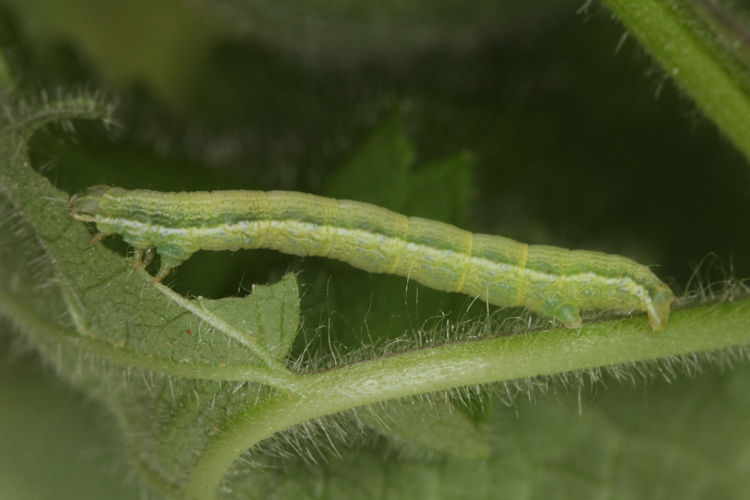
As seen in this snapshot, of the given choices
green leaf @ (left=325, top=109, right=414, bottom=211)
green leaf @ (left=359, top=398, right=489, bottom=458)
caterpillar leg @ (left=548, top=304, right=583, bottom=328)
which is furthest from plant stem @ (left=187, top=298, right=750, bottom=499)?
green leaf @ (left=325, top=109, right=414, bottom=211)

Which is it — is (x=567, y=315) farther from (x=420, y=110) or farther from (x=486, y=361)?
(x=420, y=110)

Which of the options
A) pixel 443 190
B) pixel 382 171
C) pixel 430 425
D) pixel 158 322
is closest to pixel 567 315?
pixel 430 425

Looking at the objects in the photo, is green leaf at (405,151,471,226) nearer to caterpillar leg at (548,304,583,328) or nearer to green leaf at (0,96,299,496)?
caterpillar leg at (548,304,583,328)

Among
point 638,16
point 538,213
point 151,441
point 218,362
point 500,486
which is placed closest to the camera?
point 218,362

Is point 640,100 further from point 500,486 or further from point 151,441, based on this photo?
point 151,441

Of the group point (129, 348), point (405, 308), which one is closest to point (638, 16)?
point (405, 308)

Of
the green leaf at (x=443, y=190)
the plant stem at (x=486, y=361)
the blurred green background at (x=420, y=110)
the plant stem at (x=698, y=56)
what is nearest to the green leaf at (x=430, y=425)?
the plant stem at (x=486, y=361)

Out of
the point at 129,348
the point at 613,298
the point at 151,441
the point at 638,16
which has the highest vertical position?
the point at 638,16
